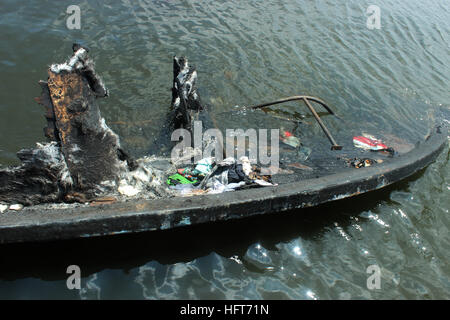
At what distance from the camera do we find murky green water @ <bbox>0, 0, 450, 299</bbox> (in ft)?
9.34

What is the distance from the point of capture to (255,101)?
20.1ft

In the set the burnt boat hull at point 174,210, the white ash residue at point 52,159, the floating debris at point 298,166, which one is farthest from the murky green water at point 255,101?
the floating debris at point 298,166

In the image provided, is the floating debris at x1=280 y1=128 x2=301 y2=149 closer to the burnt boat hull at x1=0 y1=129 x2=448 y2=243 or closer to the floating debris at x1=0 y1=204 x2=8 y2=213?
the burnt boat hull at x1=0 y1=129 x2=448 y2=243

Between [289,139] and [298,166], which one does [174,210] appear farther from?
[289,139]

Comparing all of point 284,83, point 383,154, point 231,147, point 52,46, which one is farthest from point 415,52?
point 52,46

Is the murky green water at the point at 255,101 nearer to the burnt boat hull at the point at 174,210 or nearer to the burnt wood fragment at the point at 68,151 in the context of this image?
the burnt boat hull at the point at 174,210

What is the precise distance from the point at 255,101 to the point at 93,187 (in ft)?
12.7

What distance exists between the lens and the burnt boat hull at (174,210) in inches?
96.4

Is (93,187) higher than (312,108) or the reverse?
the reverse

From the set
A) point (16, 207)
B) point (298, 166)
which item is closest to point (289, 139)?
point (298, 166)

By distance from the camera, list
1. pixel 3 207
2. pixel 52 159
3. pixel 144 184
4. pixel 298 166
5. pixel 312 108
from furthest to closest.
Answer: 1. pixel 312 108
2. pixel 298 166
3. pixel 144 184
4. pixel 52 159
5. pixel 3 207

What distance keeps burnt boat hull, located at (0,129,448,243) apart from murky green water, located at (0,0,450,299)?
10.3 inches

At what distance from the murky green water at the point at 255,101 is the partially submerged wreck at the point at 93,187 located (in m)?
0.30
